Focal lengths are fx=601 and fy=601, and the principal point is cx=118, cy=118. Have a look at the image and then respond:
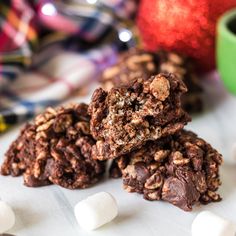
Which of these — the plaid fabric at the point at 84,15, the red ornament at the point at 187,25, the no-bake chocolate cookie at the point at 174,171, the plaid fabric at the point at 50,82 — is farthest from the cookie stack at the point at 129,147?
the plaid fabric at the point at 84,15

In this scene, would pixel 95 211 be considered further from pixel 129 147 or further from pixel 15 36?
pixel 15 36

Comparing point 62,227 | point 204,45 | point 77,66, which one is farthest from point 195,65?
point 62,227

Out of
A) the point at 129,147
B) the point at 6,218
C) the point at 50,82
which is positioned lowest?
the point at 6,218

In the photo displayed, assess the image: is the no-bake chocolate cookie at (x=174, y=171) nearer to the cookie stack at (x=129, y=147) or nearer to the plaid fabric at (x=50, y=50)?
the cookie stack at (x=129, y=147)

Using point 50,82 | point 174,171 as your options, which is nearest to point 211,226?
point 174,171

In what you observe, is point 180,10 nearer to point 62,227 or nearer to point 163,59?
point 163,59

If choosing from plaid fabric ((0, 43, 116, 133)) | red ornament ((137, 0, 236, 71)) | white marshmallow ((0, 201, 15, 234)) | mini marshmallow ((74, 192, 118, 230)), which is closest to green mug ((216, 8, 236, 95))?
red ornament ((137, 0, 236, 71))

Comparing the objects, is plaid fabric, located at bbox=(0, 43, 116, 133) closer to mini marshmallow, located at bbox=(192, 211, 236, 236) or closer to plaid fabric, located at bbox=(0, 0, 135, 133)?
plaid fabric, located at bbox=(0, 0, 135, 133)

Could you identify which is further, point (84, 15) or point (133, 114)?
point (84, 15)
